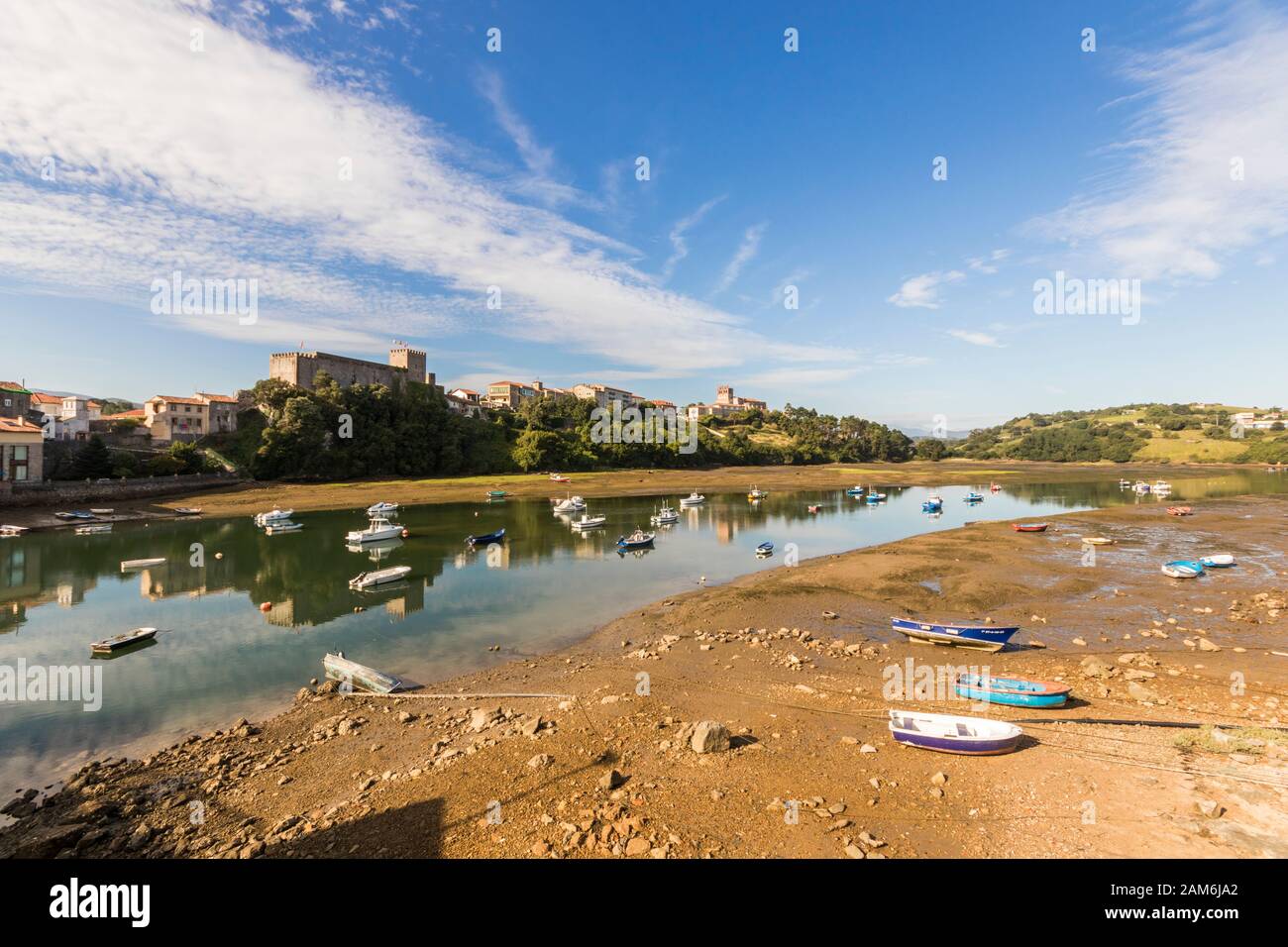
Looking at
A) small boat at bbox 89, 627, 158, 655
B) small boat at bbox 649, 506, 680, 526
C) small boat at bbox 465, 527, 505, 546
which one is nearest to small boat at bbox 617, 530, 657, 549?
small boat at bbox 465, 527, 505, 546

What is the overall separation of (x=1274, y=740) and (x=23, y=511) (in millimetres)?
82868

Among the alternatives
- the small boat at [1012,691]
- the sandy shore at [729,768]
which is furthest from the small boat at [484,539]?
the small boat at [1012,691]

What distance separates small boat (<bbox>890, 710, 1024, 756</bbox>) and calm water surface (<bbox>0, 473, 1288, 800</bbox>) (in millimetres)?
14647

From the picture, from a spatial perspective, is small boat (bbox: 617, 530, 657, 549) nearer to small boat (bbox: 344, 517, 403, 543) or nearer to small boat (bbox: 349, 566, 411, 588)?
small boat (bbox: 349, 566, 411, 588)

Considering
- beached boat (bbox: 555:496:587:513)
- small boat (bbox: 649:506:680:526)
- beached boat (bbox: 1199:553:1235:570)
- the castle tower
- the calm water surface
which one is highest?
the castle tower

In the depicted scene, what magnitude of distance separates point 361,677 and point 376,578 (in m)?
15.8

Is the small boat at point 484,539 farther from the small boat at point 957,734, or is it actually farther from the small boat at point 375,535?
the small boat at point 957,734

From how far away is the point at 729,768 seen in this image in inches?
496

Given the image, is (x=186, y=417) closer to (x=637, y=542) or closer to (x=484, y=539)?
(x=484, y=539)

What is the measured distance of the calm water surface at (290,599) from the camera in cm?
1841

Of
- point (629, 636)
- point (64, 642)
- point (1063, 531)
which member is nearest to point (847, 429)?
point (1063, 531)

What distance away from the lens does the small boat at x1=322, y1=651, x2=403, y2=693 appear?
61.9 ft

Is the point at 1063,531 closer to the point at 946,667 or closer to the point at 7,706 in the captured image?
the point at 946,667

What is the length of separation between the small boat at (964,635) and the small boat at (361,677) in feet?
63.7
